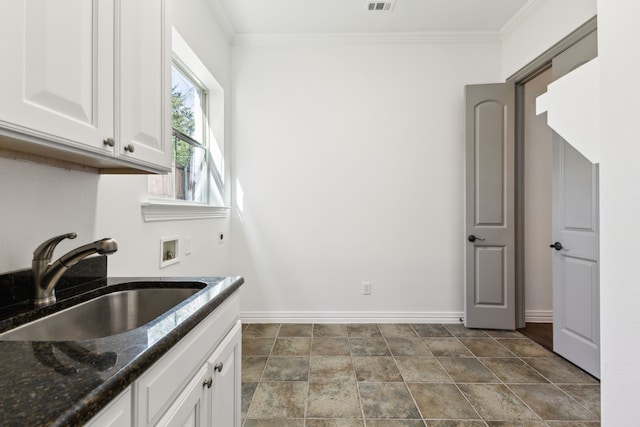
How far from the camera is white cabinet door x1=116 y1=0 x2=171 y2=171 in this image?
966 millimetres

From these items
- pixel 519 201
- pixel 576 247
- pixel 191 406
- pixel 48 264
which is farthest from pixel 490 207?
pixel 48 264

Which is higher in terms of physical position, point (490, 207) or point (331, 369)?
point (490, 207)

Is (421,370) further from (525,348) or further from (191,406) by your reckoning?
(191,406)

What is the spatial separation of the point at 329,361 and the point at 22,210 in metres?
2.00

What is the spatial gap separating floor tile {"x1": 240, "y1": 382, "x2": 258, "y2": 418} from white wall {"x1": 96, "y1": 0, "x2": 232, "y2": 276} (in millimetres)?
893

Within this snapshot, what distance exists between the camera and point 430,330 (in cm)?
274

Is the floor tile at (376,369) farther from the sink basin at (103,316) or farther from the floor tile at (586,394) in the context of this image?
the sink basin at (103,316)

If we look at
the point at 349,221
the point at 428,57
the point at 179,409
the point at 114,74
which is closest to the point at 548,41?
the point at 428,57

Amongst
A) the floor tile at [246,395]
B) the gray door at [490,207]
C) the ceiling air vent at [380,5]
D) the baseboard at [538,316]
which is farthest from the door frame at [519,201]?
the floor tile at [246,395]

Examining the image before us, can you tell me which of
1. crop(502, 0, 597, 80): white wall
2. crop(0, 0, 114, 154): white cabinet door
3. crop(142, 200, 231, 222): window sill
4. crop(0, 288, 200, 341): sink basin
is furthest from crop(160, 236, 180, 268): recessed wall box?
crop(502, 0, 597, 80): white wall

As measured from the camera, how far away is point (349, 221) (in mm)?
2938

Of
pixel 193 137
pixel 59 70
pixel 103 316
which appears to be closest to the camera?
pixel 59 70

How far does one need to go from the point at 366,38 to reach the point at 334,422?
327 centimetres

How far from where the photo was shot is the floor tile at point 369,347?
7.54 ft
